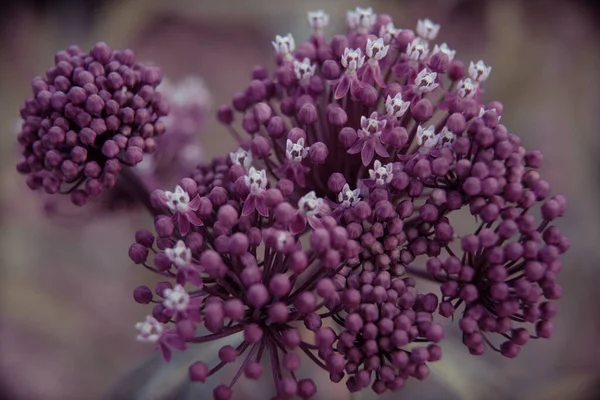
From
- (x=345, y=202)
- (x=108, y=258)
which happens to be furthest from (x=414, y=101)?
(x=108, y=258)

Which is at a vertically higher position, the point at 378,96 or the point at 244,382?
the point at 378,96

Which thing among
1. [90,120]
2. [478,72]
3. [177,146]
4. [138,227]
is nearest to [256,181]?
[90,120]

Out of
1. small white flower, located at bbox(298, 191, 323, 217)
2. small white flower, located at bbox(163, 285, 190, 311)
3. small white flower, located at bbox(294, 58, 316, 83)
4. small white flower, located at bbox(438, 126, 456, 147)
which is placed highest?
small white flower, located at bbox(294, 58, 316, 83)

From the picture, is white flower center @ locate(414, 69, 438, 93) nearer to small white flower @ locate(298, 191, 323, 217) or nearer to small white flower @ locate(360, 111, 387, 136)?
small white flower @ locate(360, 111, 387, 136)

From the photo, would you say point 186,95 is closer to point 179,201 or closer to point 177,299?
point 179,201

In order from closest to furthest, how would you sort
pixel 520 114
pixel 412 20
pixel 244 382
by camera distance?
pixel 244 382, pixel 520 114, pixel 412 20

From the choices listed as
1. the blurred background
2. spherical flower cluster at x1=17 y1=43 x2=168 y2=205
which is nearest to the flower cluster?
the blurred background

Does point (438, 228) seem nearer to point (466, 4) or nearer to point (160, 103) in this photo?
point (160, 103)

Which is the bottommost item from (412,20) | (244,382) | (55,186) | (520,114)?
(244,382)
